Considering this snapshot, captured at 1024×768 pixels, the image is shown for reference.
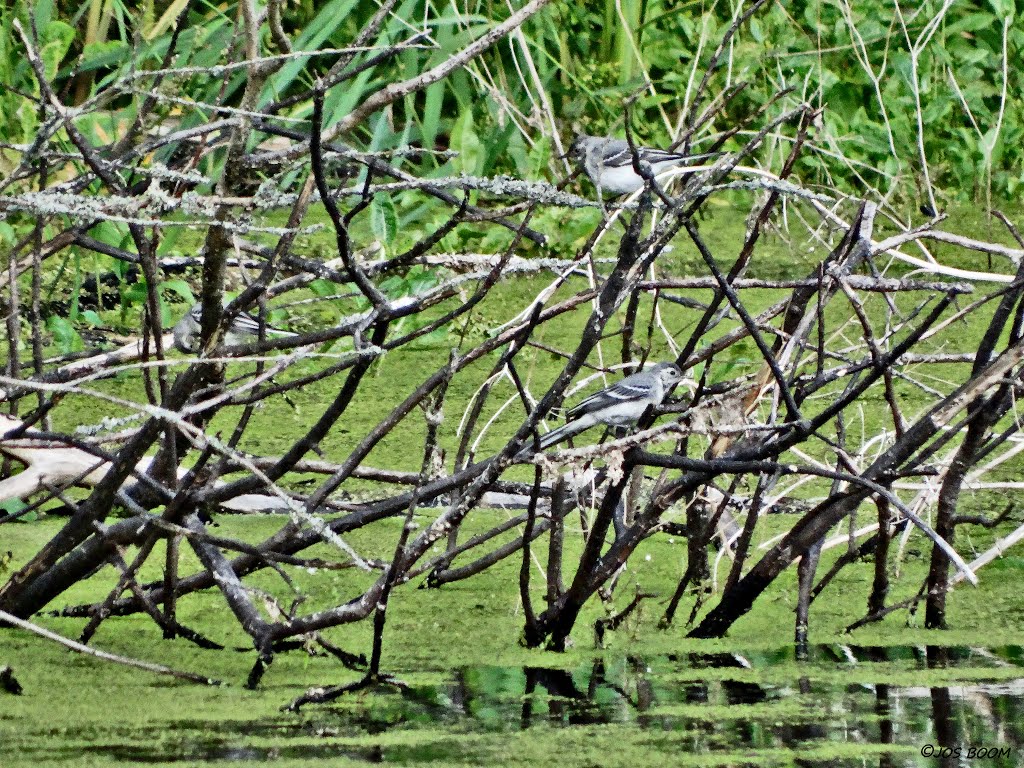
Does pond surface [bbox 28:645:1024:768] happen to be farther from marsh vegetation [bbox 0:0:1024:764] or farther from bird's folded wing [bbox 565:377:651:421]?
bird's folded wing [bbox 565:377:651:421]

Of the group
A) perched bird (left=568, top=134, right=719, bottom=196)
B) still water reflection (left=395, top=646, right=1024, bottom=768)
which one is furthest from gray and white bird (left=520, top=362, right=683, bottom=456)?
perched bird (left=568, top=134, right=719, bottom=196)

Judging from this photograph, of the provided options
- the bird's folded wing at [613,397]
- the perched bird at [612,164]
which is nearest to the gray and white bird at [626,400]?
the bird's folded wing at [613,397]

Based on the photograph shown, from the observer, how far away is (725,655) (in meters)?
3.40

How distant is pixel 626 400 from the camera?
428cm

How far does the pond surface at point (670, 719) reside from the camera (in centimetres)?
267

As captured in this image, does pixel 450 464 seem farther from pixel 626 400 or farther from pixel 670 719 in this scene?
pixel 670 719

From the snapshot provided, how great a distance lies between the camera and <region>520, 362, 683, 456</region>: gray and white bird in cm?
410

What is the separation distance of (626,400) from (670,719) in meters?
1.49

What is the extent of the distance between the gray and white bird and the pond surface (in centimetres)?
87

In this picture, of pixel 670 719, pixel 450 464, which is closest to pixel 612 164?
pixel 450 464

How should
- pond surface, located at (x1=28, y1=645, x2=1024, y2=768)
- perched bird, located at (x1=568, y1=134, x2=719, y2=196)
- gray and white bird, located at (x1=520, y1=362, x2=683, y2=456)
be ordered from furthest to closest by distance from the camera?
1. perched bird, located at (x1=568, y1=134, x2=719, y2=196)
2. gray and white bird, located at (x1=520, y1=362, x2=683, y2=456)
3. pond surface, located at (x1=28, y1=645, x2=1024, y2=768)

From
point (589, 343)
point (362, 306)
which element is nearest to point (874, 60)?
point (362, 306)

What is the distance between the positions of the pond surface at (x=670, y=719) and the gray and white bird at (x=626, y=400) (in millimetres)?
871

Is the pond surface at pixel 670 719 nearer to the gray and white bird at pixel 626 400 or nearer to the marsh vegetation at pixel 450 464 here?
the marsh vegetation at pixel 450 464
